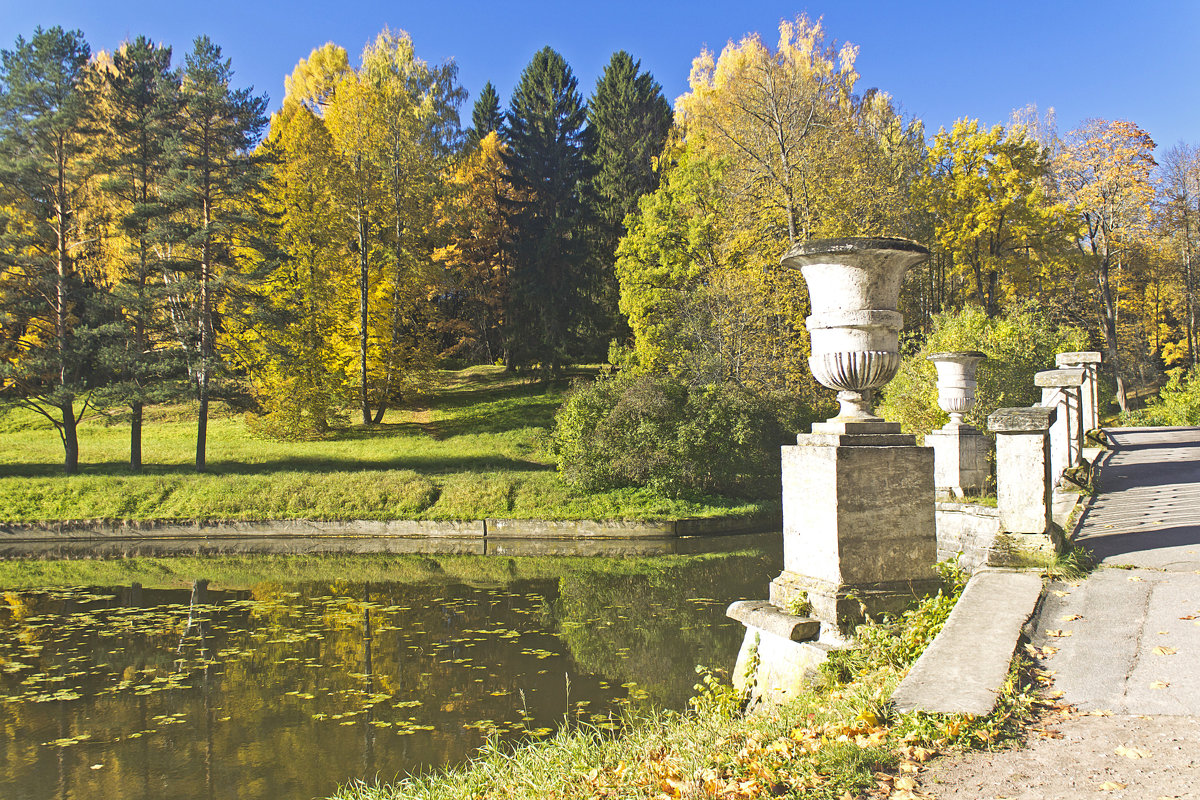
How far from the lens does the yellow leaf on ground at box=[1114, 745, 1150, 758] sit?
2.78 meters

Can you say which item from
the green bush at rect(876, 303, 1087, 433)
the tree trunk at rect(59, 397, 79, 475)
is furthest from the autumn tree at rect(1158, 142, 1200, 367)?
the tree trunk at rect(59, 397, 79, 475)

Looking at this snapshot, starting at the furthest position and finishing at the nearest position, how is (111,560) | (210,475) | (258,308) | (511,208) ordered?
(511,208) < (258,308) < (210,475) < (111,560)

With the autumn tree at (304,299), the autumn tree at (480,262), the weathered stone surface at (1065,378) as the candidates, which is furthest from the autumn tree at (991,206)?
the autumn tree at (304,299)

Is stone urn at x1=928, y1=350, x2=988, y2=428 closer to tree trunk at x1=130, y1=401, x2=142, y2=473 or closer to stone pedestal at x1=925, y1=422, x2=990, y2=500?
stone pedestal at x1=925, y1=422, x2=990, y2=500

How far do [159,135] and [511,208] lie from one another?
1573 cm

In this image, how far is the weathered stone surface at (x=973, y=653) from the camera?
321 cm

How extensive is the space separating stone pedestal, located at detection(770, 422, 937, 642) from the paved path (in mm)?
806

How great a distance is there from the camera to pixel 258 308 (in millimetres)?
21766

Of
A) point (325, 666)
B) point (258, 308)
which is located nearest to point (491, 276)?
point (258, 308)

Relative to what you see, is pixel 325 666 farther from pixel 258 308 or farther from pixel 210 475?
pixel 258 308

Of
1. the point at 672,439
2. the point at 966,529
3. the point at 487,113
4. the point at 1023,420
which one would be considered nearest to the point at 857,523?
the point at 1023,420

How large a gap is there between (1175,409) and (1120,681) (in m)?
22.6

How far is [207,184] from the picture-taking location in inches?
859

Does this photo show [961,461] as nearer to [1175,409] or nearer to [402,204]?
[1175,409]
